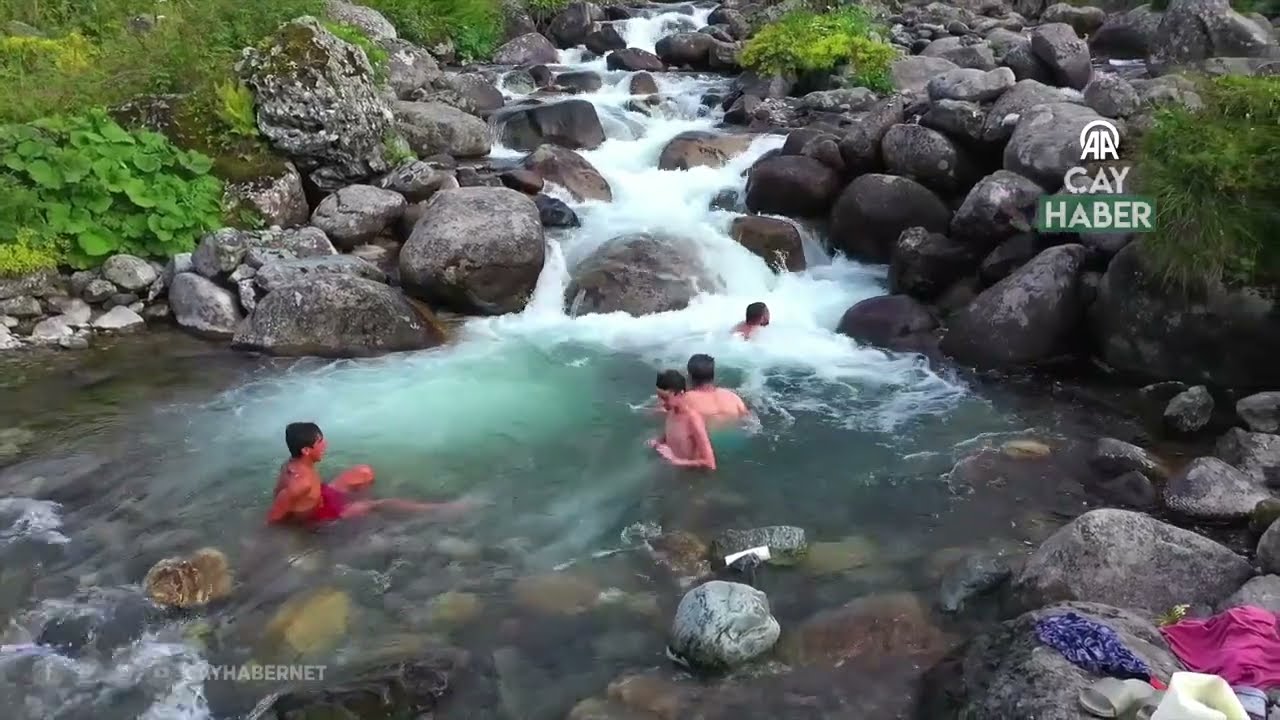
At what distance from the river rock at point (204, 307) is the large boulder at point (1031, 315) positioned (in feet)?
24.0

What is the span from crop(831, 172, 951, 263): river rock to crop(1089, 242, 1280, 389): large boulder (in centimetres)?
263

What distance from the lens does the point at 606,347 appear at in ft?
33.5

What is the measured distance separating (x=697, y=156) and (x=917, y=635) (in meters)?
9.56

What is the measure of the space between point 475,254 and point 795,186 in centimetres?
423

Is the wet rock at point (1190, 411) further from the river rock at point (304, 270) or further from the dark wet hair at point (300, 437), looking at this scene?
the river rock at point (304, 270)

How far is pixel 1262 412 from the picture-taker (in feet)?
24.3

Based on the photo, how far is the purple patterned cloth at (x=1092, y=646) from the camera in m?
4.10

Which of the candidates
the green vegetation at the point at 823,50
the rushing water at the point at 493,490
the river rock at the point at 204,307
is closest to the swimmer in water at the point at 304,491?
the rushing water at the point at 493,490

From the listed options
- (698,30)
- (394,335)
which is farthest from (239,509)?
(698,30)

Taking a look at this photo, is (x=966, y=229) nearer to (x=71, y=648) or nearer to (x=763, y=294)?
(x=763, y=294)

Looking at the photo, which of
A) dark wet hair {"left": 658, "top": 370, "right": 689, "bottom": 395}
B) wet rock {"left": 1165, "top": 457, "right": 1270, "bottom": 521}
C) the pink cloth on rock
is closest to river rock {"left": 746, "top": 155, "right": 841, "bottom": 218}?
dark wet hair {"left": 658, "top": 370, "right": 689, "bottom": 395}

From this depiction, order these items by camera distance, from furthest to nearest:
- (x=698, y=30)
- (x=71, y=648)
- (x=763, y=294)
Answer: (x=698, y=30), (x=763, y=294), (x=71, y=648)

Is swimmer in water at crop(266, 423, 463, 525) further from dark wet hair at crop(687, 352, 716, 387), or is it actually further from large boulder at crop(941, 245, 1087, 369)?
large boulder at crop(941, 245, 1087, 369)

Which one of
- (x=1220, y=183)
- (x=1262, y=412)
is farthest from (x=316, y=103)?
(x=1262, y=412)
